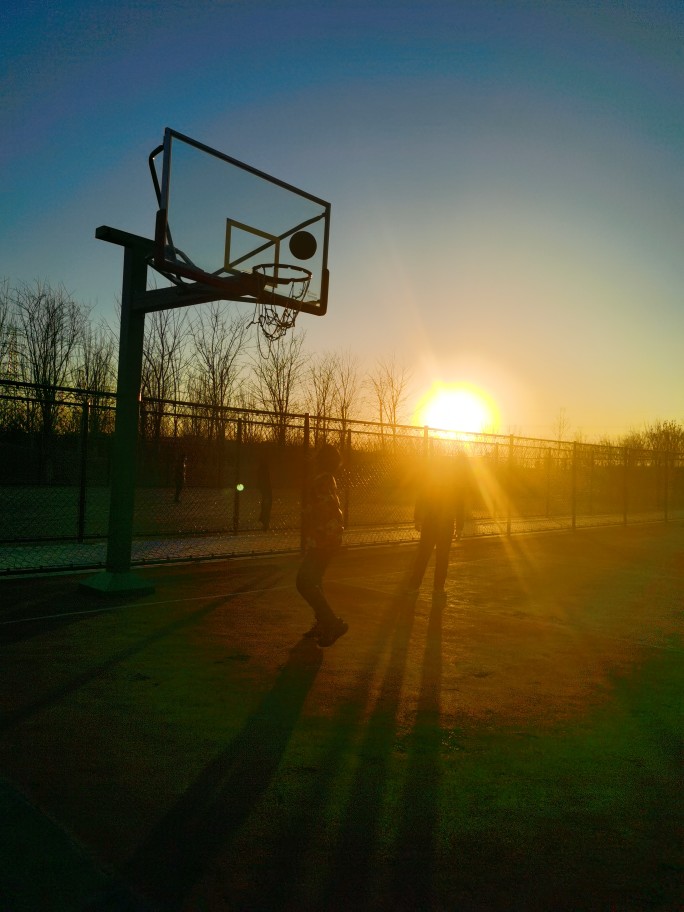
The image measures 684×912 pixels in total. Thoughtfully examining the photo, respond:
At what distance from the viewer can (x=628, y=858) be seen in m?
2.62

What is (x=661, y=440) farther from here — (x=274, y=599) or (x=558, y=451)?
(x=274, y=599)

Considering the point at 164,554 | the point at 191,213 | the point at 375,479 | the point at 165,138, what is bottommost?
the point at 164,554

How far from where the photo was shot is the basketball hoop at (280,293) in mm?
8086

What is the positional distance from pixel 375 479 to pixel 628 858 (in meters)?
13.6

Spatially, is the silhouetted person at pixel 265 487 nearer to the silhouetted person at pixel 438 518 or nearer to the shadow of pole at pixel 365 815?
the silhouetted person at pixel 438 518

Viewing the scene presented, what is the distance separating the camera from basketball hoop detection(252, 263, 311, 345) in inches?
318

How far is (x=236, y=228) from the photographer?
8.09 metres

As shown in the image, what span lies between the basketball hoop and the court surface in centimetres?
365

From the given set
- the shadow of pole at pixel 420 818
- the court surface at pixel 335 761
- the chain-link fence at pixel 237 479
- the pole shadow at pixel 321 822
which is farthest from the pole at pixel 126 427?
the shadow of pole at pixel 420 818

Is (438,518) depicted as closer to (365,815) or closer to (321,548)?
(321,548)

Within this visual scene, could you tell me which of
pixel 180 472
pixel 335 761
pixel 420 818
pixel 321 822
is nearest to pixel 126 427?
pixel 335 761

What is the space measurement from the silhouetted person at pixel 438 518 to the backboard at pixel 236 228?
272cm

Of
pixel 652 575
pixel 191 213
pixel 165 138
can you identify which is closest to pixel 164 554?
pixel 191 213

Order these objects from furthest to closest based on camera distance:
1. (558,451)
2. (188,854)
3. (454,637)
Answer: (558,451) < (454,637) < (188,854)
